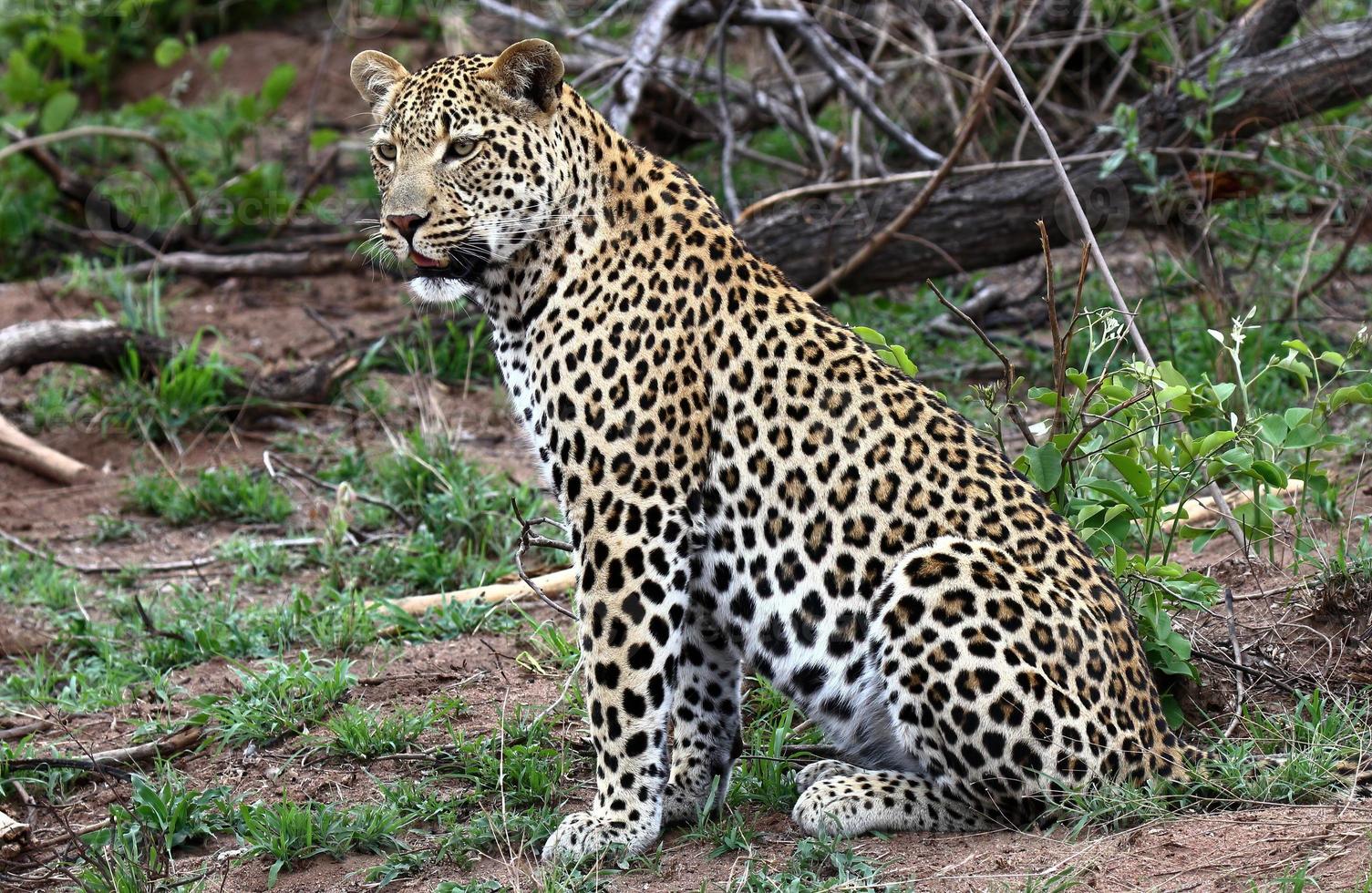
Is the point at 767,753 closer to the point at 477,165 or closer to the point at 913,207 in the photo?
the point at 477,165

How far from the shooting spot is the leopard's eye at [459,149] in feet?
17.5

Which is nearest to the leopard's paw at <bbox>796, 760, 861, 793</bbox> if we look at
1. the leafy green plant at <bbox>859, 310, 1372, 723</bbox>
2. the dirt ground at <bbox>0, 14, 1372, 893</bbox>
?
the dirt ground at <bbox>0, 14, 1372, 893</bbox>

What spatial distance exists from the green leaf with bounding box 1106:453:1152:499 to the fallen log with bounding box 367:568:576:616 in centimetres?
284

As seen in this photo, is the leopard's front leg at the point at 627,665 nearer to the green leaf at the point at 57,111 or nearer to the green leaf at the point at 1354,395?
the green leaf at the point at 1354,395

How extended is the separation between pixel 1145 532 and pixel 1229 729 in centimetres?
86

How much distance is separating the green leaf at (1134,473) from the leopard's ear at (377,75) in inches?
123

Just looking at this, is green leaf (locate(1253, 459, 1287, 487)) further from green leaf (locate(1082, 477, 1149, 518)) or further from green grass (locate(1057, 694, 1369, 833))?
green grass (locate(1057, 694, 1369, 833))

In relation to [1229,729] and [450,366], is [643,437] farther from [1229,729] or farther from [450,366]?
[450,366]

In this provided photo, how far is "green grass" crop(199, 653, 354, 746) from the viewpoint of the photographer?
20.3ft

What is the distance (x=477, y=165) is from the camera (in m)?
5.32

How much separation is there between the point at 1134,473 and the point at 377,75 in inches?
131

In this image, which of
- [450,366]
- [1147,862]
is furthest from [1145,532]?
[450,366]

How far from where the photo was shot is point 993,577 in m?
4.83

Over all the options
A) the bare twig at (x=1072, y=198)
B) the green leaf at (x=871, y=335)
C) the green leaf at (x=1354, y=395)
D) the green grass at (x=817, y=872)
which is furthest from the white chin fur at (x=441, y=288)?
the green leaf at (x=1354, y=395)
